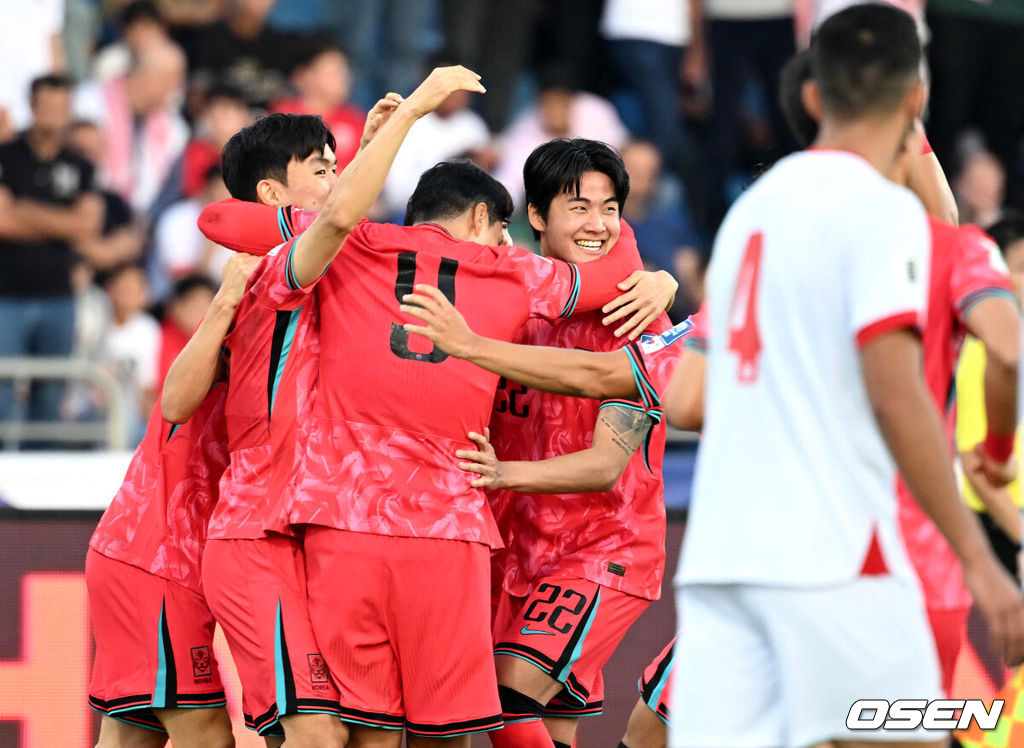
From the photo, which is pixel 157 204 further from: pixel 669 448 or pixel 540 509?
pixel 540 509

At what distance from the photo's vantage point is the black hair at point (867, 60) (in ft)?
10.1

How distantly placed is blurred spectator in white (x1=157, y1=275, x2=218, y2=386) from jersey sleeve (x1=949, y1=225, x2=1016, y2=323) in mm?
6764

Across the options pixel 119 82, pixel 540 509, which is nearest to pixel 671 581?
pixel 540 509

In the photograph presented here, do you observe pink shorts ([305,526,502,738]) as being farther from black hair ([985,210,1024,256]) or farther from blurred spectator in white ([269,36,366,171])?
blurred spectator in white ([269,36,366,171])

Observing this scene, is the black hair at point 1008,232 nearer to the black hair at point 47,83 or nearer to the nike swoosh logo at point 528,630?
the nike swoosh logo at point 528,630

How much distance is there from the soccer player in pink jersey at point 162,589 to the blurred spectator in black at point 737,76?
699 cm

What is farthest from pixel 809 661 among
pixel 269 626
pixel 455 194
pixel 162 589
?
pixel 162 589

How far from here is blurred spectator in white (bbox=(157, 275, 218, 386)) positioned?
31.1 ft

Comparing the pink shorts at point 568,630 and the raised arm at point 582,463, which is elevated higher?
the raised arm at point 582,463

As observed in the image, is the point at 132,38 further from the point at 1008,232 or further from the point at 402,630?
the point at 402,630

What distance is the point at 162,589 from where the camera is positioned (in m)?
4.88

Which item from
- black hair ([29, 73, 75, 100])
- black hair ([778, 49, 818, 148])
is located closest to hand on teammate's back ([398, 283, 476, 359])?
black hair ([778, 49, 818, 148])

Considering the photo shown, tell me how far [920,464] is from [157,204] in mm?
8213

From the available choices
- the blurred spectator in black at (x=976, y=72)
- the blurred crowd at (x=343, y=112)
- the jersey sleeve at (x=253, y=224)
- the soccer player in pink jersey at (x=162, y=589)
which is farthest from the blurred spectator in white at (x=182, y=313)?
the blurred spectator in black at (x=976, y=72)
